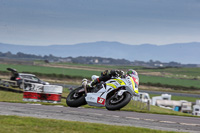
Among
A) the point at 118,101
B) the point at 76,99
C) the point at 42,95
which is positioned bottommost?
the point at 42,95

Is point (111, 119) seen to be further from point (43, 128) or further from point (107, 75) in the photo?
point (107, 75)

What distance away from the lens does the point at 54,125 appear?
511 inches

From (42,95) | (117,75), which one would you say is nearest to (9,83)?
(42,95)

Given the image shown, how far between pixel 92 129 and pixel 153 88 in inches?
2777

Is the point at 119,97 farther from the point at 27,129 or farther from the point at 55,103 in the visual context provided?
the point at 55,103

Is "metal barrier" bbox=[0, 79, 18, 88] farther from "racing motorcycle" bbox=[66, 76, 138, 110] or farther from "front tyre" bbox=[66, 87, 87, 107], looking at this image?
"racing motorcycle" bbox=[66, 76, 138, 110]

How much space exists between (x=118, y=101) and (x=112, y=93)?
529mm

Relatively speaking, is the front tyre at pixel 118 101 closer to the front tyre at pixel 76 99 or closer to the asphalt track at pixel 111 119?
the front tyre at pixel 76 99

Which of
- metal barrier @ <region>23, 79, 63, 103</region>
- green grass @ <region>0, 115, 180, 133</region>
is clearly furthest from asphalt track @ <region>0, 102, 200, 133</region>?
metal barrier @ <region>23, 79, 63, 103</region>

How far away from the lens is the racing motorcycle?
10.7 m

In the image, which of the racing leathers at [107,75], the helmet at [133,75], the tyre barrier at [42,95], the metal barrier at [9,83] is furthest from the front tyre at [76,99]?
the metal barrier at [9,83]

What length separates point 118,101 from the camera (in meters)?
10.7

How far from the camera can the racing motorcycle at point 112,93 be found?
1068 centimetres

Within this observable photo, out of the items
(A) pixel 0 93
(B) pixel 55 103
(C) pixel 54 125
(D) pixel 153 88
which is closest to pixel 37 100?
(B) pixel 55 103
